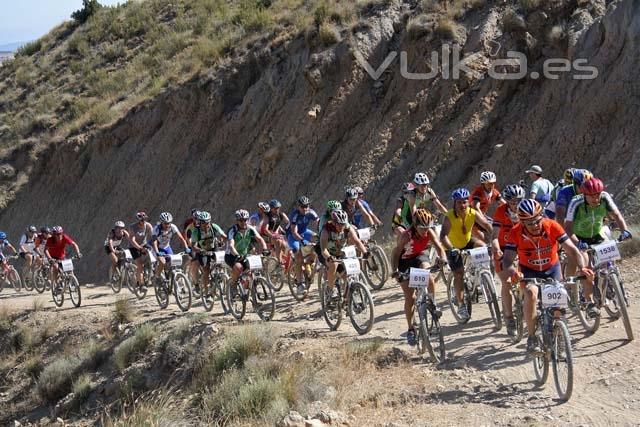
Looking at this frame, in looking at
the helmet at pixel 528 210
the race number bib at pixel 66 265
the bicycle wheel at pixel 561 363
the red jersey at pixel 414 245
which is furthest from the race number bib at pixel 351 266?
the race number bib at pixel 66 265

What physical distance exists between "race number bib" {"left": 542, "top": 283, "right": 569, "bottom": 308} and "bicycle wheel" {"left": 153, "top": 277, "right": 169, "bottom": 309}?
35.4 feet

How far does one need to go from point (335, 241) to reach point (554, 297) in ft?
15.9

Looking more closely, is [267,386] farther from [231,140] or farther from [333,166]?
[231,140]

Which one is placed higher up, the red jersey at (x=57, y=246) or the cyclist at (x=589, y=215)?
the red jersey at (x=57, y=246)

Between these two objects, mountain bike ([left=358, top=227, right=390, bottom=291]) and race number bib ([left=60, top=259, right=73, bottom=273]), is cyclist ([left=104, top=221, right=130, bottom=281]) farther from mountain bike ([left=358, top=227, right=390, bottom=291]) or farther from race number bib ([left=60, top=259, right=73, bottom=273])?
mountain bike ([left=358, top=227, right=390, bottom=291])

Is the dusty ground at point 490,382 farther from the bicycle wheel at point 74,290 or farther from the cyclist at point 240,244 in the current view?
the bicycle wheel at point 74,290

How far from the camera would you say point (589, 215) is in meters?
9.64

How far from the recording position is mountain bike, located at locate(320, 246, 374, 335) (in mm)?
11312

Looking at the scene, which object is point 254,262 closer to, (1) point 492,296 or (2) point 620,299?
(1) point 492,296

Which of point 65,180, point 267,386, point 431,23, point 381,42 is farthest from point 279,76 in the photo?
point 267,386

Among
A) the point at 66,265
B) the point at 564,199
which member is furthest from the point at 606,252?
the point at 66,265

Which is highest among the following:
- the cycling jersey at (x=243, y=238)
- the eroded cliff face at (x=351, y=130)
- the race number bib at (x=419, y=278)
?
the eroded cliff face at (x=351, y=130)

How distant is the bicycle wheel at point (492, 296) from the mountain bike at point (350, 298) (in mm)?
1670

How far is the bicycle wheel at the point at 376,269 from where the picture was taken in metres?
15.2
